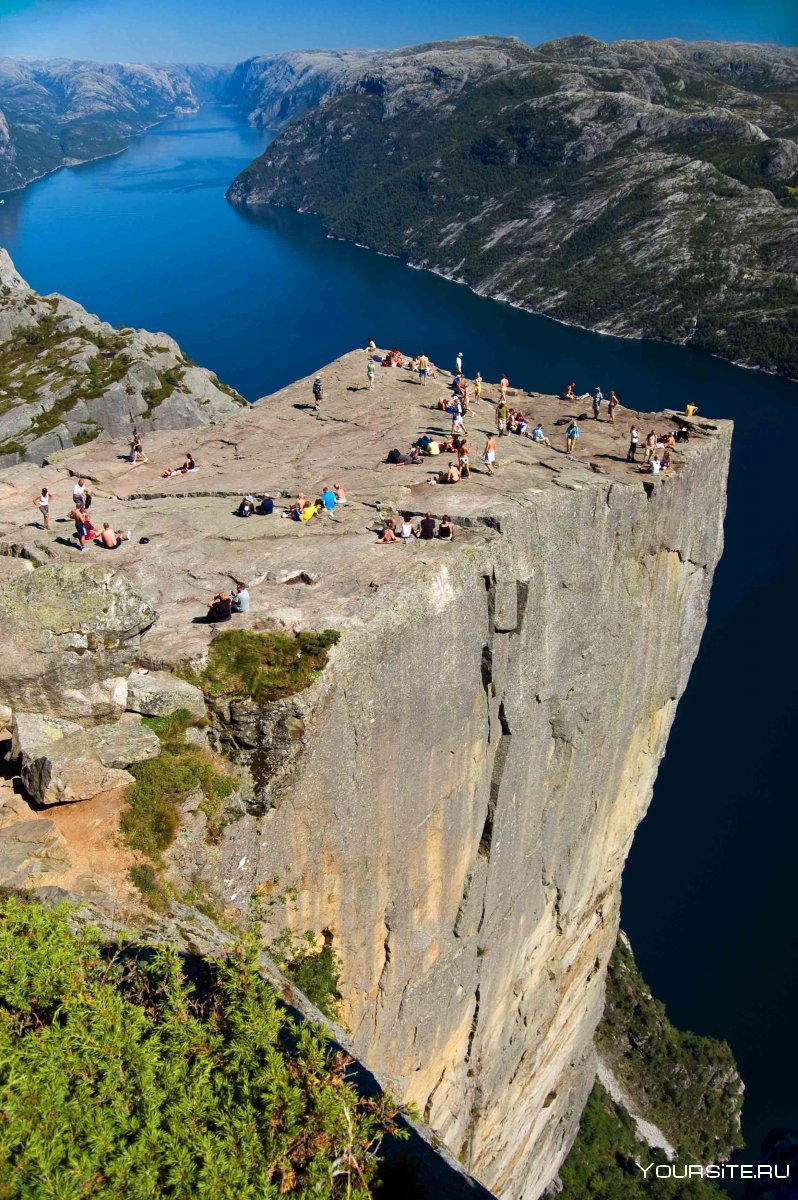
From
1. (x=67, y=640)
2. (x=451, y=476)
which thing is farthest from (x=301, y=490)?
(x=67, y=640)

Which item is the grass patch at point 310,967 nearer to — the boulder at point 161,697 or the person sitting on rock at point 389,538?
the boulder at point 161,697

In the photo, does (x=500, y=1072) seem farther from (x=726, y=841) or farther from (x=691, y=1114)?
(x=726, y=841)

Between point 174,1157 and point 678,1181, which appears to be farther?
point 678,1181

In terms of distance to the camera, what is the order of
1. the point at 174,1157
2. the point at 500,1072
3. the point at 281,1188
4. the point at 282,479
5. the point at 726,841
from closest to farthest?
1. the point at 174,1157
2. the point at 281,1188
3. the point at 282,479
4. the point at 500,1072
5. the point at 726,841

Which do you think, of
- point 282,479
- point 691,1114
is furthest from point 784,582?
point 282,479

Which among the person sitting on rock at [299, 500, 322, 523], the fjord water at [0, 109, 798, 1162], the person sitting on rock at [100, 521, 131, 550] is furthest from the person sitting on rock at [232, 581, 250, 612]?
the fjord water at [0, 109, 798, 1162]

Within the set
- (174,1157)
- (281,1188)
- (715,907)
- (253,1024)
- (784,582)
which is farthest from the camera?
(784,582)

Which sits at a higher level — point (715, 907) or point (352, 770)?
point (352, 770)
